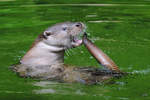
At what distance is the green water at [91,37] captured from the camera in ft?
14.9

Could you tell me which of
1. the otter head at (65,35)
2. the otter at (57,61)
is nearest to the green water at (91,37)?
the otter at (57,61)

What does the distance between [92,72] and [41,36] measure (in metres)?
0.94

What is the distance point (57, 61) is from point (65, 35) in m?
0.34

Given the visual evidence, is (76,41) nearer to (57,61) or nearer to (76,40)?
(76,40)

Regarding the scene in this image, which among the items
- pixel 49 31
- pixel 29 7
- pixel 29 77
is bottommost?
pixel 29 7

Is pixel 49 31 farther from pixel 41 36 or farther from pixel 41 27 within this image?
pixel 41 27

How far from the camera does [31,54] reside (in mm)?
5352

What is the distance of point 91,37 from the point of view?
7715 millimetres

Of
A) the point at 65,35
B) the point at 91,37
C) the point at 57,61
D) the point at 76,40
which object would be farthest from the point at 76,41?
the point at 91,37

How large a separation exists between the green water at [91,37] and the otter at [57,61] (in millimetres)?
104

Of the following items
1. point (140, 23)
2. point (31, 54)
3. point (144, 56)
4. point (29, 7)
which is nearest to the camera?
point (31, 54)

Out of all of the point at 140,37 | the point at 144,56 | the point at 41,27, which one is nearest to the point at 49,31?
the point at 144,56

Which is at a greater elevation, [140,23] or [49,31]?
[49,31]

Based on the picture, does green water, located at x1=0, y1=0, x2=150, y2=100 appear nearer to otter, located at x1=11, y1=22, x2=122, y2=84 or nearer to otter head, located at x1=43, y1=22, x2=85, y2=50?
otter, located at x1=11, y1=22, x2=122, y2=84
